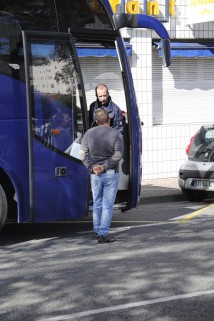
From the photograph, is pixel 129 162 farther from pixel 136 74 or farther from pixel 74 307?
pixel 136 74

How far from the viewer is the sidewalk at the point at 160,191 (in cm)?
1568

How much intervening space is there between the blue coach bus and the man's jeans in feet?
1.13

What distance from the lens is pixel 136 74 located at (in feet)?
60.9

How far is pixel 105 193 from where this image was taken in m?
10.6

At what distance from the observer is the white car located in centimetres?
1482

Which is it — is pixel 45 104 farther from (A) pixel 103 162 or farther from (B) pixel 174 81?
(B) pixel 174 81

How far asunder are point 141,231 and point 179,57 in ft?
28.9

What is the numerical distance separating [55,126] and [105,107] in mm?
941

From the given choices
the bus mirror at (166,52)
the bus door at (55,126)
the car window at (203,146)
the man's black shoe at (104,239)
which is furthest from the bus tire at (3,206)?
the car window at (203,146)

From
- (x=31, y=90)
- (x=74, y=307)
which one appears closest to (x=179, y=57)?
(x=31, y=90)

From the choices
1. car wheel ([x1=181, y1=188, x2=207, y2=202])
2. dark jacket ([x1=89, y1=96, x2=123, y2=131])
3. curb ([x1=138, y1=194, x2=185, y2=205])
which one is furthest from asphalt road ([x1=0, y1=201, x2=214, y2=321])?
curb ([x1=138, y1=194, x2=185, y2=205])

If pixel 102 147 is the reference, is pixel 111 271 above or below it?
below

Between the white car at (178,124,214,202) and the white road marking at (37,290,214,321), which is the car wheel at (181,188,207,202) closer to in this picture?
the white car at (178,124,214,202)

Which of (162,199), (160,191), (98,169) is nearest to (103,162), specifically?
(98,169)
